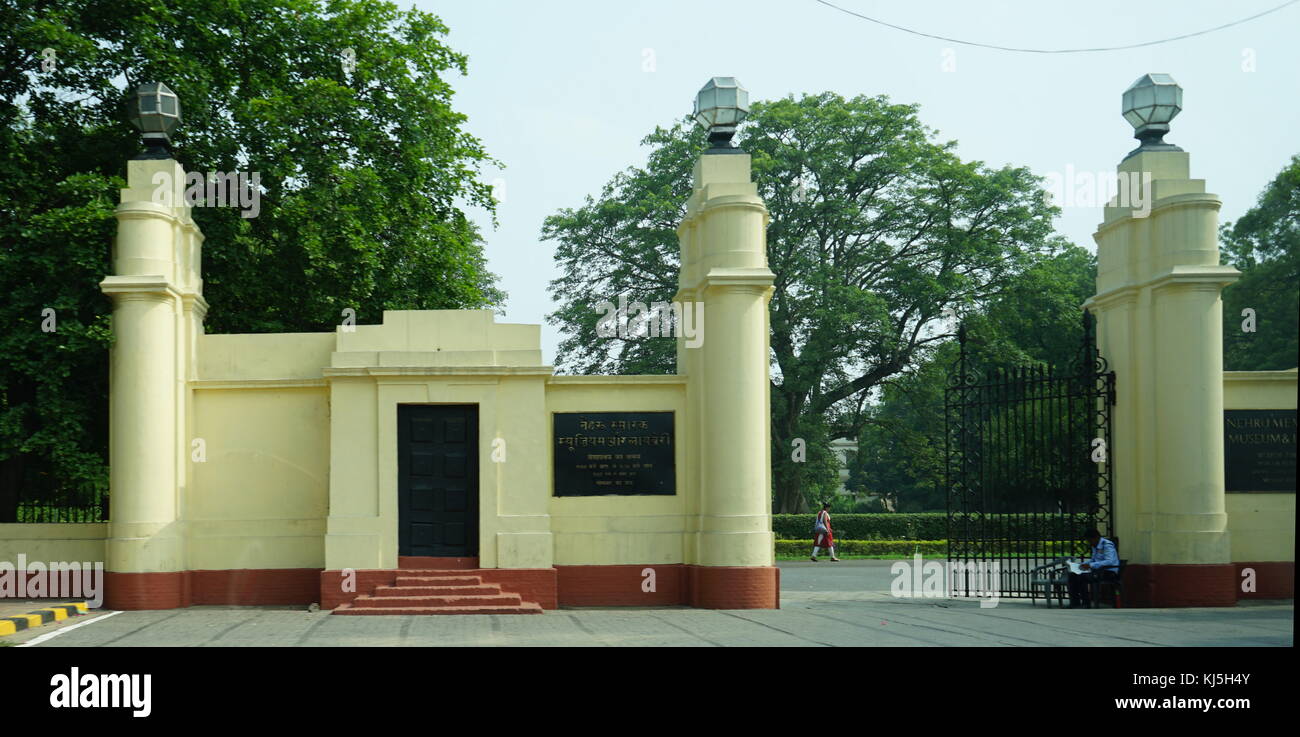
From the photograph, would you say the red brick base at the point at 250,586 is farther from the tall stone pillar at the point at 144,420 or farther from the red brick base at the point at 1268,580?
the red brick base at the point at 1268,580

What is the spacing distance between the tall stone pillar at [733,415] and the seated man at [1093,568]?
4055 mm

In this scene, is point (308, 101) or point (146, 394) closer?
point (146, 394)

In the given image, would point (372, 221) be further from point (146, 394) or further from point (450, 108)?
point (146, 394)

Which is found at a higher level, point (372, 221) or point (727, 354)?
point (372, 221)

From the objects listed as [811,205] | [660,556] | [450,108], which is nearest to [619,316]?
[811,205]

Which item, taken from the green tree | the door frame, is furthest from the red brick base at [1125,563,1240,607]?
the door frame

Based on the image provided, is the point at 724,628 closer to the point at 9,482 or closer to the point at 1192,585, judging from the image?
the point at 1192,585

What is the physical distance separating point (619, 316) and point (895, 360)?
28.2 ft

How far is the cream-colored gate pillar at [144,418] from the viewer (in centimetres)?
1559

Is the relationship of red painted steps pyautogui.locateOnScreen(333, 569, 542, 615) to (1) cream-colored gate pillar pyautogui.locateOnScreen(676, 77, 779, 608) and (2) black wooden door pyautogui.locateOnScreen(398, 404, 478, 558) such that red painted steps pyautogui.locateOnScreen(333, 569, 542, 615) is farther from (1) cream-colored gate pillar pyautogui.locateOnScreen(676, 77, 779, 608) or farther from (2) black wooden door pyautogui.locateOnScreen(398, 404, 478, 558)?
(1) cream-colored gate pillar pyautogui.locateOnScreen(676, 77, 779, 608)

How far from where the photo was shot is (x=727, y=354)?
15805 mm

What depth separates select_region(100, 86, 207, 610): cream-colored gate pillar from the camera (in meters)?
15.6

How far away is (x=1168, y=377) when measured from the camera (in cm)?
1565

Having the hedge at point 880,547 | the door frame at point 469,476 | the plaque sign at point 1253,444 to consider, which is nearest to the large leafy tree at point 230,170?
the door frame at point 469,476
